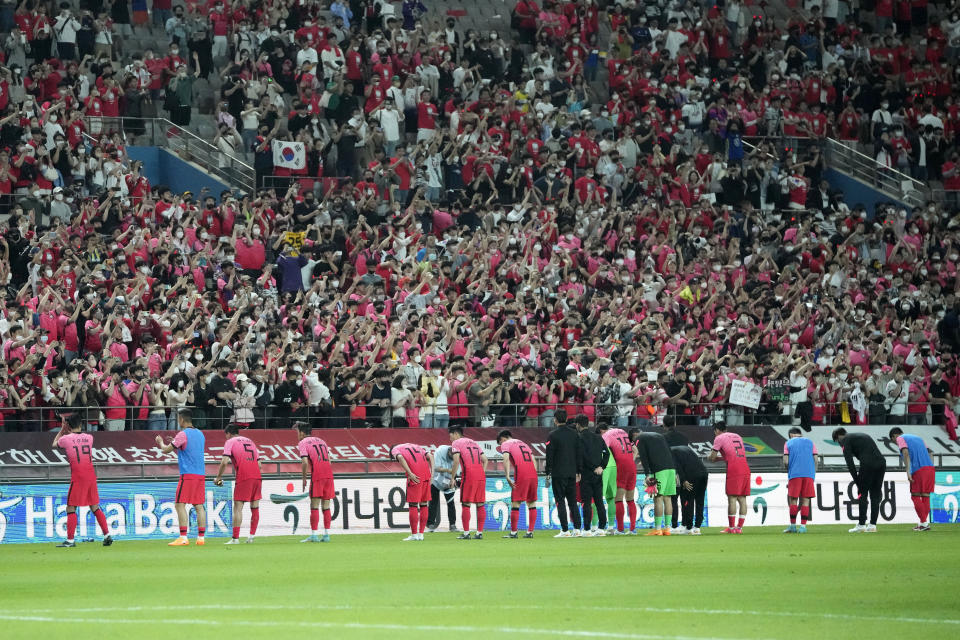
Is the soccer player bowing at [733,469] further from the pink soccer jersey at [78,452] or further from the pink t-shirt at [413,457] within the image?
the pink soccer jersey at [78,452]

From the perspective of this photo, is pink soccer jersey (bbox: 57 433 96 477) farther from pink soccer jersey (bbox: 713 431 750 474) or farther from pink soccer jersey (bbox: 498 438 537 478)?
pink soccer jersey (bbox: 713 431 750 474)

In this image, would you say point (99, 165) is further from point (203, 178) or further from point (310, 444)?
point (310, 444)

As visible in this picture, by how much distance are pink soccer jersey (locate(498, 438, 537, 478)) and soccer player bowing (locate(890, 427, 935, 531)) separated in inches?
242

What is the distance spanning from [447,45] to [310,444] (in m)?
16.3

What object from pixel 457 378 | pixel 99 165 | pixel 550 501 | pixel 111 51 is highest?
pixel 111 51

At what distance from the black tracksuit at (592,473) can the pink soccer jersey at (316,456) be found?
3888 millimetres

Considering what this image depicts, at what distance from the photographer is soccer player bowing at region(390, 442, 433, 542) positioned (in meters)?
22.9

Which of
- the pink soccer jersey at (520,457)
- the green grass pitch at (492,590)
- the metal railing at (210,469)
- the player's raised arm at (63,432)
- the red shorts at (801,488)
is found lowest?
the green grass pitch at (492,590)

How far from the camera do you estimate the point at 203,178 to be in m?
33.0

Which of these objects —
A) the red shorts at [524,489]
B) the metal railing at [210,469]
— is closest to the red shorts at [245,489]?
the metal railing at [210,469]

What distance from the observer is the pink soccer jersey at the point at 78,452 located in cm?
2175

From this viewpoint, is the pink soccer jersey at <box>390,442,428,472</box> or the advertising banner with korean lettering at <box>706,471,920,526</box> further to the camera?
the advertising banner with korean lettering at <box>706,471,920,526</box>

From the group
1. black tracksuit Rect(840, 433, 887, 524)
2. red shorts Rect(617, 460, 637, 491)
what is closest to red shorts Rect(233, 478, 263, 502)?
red shorts Rect(617, 460, 637, 491)

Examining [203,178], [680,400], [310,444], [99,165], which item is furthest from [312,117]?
[310,444]
